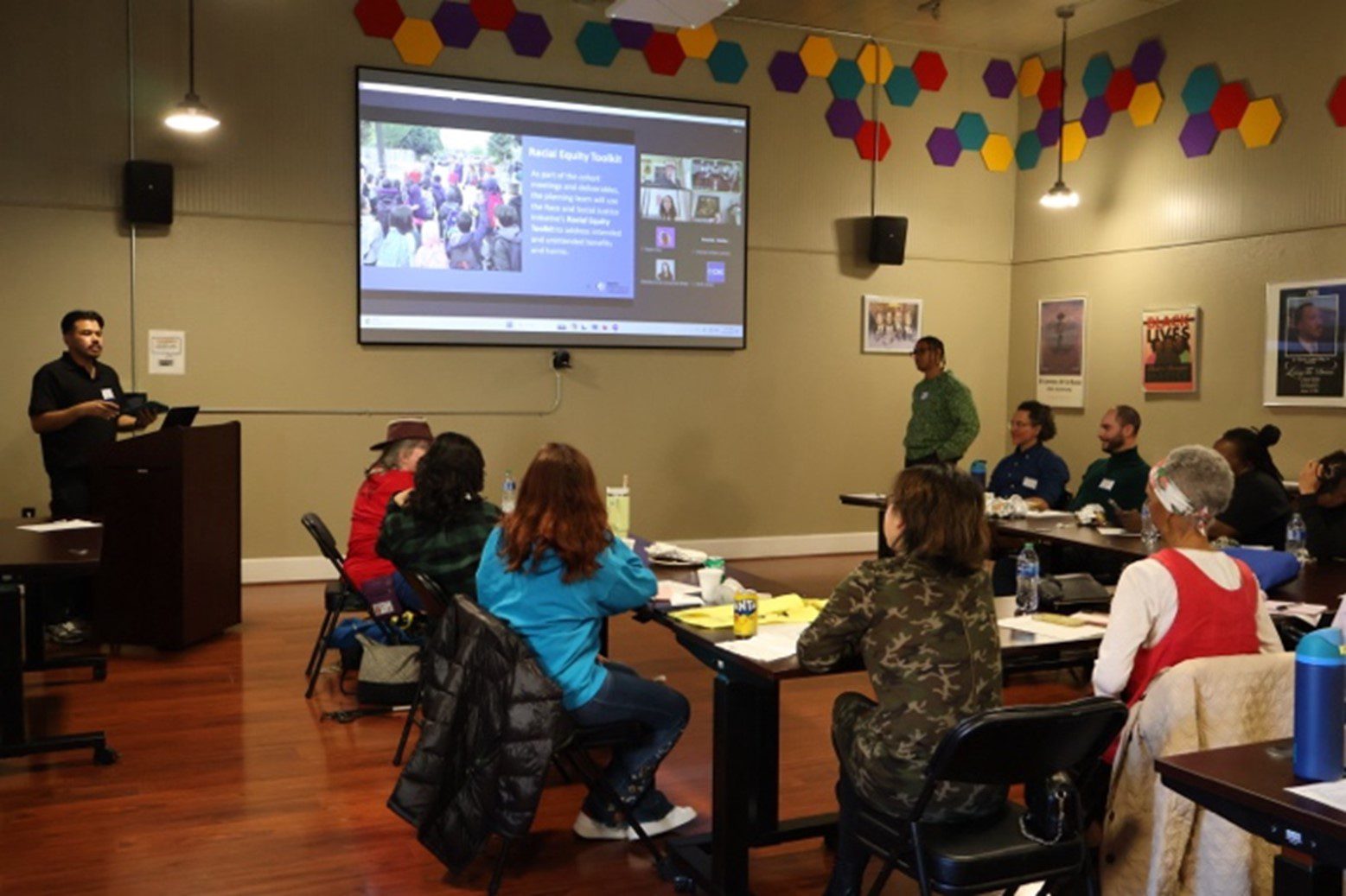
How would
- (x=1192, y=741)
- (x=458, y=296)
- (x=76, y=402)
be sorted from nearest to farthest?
1. (x=1192, y=741)
2. (x=76, y=402)
3. (x=458, y=296)

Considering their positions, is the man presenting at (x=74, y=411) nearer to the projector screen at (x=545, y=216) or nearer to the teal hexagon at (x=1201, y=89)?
the projector screen at (x=545, y=216)

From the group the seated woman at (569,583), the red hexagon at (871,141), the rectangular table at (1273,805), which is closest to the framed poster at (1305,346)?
the red hexagon at (871,141)

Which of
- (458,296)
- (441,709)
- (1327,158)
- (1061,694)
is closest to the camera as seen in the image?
(441,709)

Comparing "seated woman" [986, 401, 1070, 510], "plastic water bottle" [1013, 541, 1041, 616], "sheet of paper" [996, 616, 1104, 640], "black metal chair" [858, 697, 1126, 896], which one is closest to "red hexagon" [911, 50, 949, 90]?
"seated woman" [986, 401, 1070, 510]

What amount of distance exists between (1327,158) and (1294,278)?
27.5 inches

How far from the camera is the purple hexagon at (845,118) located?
875 cm

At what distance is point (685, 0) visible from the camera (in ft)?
22.1

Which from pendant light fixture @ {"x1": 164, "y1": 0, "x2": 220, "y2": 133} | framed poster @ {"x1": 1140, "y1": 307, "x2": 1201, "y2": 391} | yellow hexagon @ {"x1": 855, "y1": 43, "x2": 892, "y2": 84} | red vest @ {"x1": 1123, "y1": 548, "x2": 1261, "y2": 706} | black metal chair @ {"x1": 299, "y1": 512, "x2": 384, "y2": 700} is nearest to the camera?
red vest @ {"x1": 1123, "y1": 548, "x2": 1261, "y2": 706}

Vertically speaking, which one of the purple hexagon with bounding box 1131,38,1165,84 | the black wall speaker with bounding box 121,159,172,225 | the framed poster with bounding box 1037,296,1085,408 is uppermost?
the purple hexagon with bounding box 1131,38,1165,84

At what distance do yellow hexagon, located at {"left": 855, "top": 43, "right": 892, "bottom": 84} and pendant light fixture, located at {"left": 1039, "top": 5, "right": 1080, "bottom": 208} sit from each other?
1234 mm

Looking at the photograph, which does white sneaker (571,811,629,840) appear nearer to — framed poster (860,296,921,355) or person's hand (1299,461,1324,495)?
person's hand (1299,461,1324,495)

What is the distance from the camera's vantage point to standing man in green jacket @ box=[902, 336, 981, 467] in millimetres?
7621

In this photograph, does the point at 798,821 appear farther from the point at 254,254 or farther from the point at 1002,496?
the point at 254,254

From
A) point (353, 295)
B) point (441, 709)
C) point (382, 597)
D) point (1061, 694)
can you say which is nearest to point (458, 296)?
point (353, 295)
